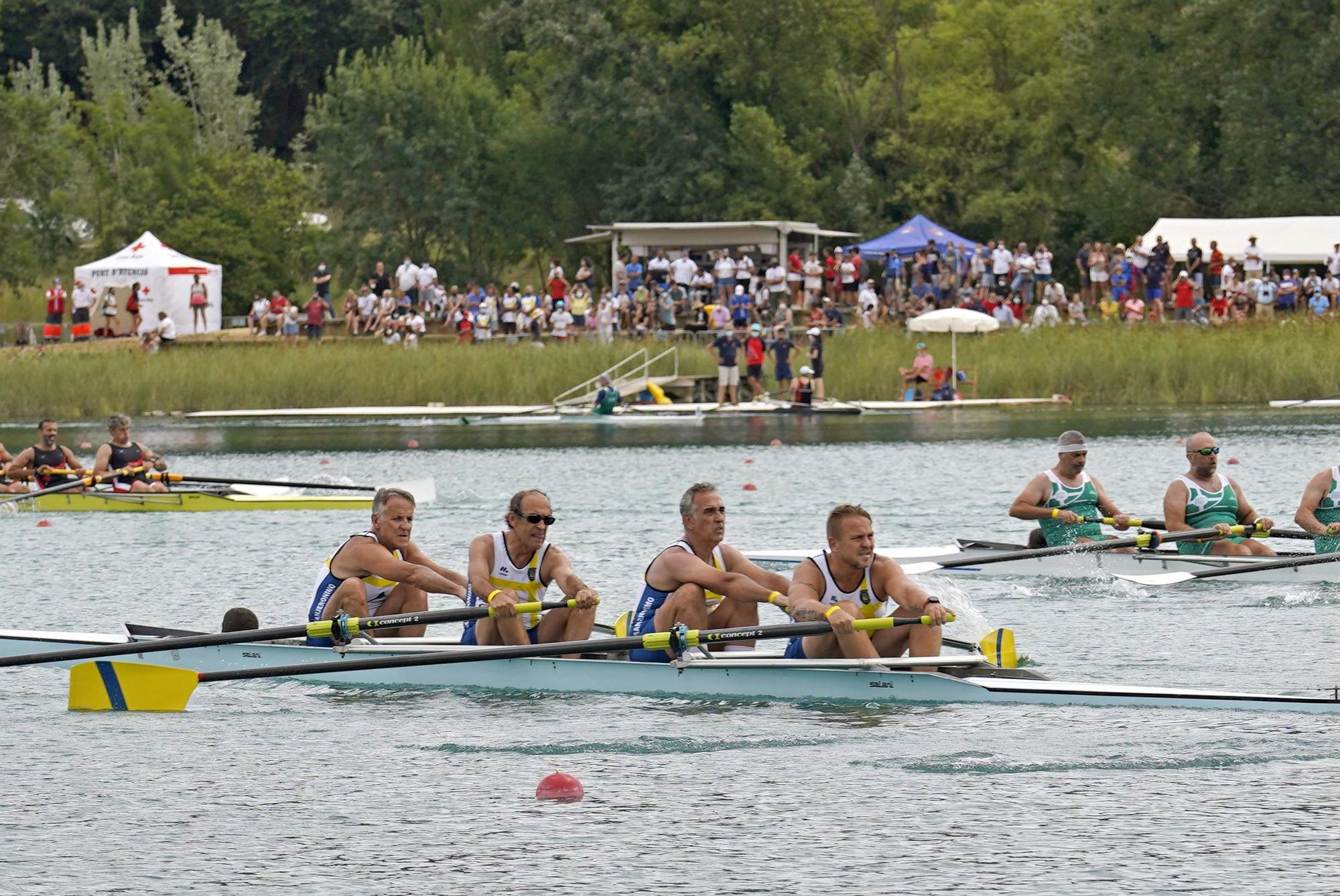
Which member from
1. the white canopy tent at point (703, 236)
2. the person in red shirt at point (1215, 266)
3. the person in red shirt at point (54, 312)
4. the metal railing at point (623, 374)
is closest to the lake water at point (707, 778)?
the metal railing at point (623, 374)

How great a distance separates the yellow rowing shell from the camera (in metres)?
25.6

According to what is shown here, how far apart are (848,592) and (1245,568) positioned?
5.23 meters

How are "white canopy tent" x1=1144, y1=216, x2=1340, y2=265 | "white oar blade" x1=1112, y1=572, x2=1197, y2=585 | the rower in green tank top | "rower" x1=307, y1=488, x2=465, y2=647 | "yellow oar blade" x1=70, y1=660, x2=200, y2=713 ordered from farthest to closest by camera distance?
"white canopy tent" x1=1144, y1=216, x2=1340, y2=265, the rower in green tank top, "white oar blade" x1=1112, y1=572, x2=1197, y2=585, "rower" x1=307, y1=488, x2=465, y2=647, "yellow oar blade" x1=70, y1=660, x2=200, y2=713

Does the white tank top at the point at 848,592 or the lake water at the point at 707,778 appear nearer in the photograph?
the lake water at the point at 707,778

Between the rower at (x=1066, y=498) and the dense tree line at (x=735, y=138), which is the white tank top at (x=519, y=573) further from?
the dense tree line at (x=735, y=138)

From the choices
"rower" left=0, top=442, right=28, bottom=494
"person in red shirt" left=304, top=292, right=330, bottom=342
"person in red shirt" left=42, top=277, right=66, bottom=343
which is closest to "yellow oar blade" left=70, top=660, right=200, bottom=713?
"rower" left=0, top=442, right=28, bottom=494

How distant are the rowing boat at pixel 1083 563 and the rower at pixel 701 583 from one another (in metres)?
3.14

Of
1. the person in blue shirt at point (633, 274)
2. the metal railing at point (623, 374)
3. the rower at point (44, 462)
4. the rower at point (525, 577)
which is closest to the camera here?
the rower at point (525, 577)

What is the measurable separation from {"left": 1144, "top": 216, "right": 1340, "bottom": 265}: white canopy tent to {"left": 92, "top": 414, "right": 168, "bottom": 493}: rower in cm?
2843

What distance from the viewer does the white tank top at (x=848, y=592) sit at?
41.6 feet

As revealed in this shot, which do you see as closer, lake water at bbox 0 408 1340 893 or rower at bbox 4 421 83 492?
lake water at bbox 0 408 1340 893

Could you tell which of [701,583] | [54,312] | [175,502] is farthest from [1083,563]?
[54,312]

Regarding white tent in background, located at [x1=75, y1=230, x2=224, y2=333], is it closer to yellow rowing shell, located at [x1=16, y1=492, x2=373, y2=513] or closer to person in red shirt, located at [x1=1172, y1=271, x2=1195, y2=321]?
person in red shirt, located at [x1=1172, y1=271, x2=1195, y2=321]

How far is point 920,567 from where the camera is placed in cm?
1761
